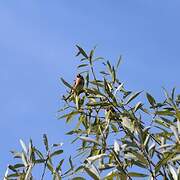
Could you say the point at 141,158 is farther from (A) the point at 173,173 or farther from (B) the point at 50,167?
(B) the point at 50,167

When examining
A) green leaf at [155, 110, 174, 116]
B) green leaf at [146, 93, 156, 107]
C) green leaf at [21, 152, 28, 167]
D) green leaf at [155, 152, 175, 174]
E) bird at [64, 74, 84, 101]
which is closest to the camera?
green leaf at [155, 152, 175, 174]

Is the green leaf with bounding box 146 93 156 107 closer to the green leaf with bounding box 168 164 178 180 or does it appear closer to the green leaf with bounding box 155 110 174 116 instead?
the green leaf with bounding box 155 110 174 116

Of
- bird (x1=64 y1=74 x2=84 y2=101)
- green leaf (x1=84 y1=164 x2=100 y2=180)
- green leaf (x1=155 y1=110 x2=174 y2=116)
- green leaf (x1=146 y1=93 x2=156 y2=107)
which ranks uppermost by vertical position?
bird (x1=64 y1=74 x2=84 y2=101)

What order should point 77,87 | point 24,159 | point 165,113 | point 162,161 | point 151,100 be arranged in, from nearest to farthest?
point 162,161 < point 24,159 < point 165,113 < point 151,100 < point 77,87

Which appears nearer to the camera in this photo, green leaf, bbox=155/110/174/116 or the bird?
green leaf, bbox=155/110/174/116

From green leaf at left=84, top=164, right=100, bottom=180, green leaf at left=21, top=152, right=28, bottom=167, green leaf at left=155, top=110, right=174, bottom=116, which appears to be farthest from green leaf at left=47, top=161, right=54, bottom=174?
green leaf at left=155, top=110, right=174, bottom=116

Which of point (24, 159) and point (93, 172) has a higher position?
point (24, 159)

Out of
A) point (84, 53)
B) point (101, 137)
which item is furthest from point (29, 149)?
point (84, 53)

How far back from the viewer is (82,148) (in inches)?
106

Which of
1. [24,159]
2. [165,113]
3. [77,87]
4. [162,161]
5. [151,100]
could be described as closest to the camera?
[162,161]

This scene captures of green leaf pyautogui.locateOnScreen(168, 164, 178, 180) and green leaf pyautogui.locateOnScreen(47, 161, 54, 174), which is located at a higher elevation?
green leaf pyautogui.locateOnScreen(47, 161, 54, 174)

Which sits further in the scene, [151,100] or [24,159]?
[151,100]

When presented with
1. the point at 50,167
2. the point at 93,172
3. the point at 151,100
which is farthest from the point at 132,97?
the point at 93,172

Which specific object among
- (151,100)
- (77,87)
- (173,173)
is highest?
(77,87)
